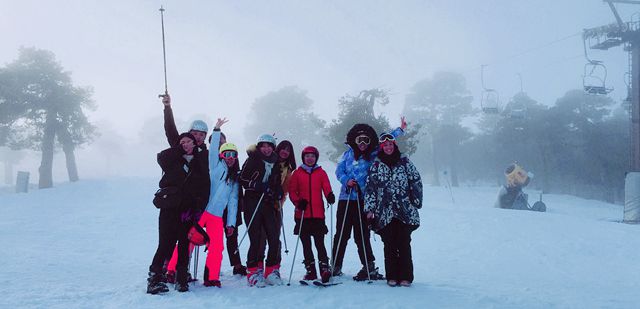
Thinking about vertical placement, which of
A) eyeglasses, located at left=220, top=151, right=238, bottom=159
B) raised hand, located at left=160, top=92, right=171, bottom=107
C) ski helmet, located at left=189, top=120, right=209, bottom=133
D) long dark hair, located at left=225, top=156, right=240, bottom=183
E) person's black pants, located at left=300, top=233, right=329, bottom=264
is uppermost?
raised hand, located at left=160, top=92, right=171, bottom=107

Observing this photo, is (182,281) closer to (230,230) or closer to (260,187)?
(230,230)

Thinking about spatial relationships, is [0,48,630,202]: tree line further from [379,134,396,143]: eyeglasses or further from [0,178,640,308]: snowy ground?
[379,134,396,143]: eyeglasses

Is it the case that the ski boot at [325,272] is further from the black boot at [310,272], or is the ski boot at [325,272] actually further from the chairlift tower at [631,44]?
the chairlift tower at [631,44]

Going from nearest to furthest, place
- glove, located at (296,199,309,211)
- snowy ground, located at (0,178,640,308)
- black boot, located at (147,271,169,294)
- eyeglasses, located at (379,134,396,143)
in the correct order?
1. snowy ground, located at (0,178,640,308)
2. black boot, located at (147,271,169,294)
3. eyeglasses, located at (379,134,396,143)
4. glove, located at (296,199,309,211)

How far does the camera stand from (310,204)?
576 centimetres

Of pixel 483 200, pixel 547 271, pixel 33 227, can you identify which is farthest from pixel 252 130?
pixel 547 271

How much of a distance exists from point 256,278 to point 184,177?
158 cm

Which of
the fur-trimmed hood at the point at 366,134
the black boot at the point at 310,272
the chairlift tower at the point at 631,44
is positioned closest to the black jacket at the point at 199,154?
the black boot at the point at 310,272

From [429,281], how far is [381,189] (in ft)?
5.57

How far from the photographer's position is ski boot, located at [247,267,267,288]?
532cm

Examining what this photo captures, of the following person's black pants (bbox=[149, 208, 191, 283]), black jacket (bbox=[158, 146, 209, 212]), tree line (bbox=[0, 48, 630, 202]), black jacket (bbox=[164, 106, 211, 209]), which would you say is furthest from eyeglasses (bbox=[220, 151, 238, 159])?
tree line (bbox=[0, 48, 630, 202])

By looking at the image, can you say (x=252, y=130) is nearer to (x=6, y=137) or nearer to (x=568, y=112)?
(x=6, y=137)

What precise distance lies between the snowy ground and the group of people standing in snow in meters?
0.36

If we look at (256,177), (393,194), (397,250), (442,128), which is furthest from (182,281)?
(442,128)
